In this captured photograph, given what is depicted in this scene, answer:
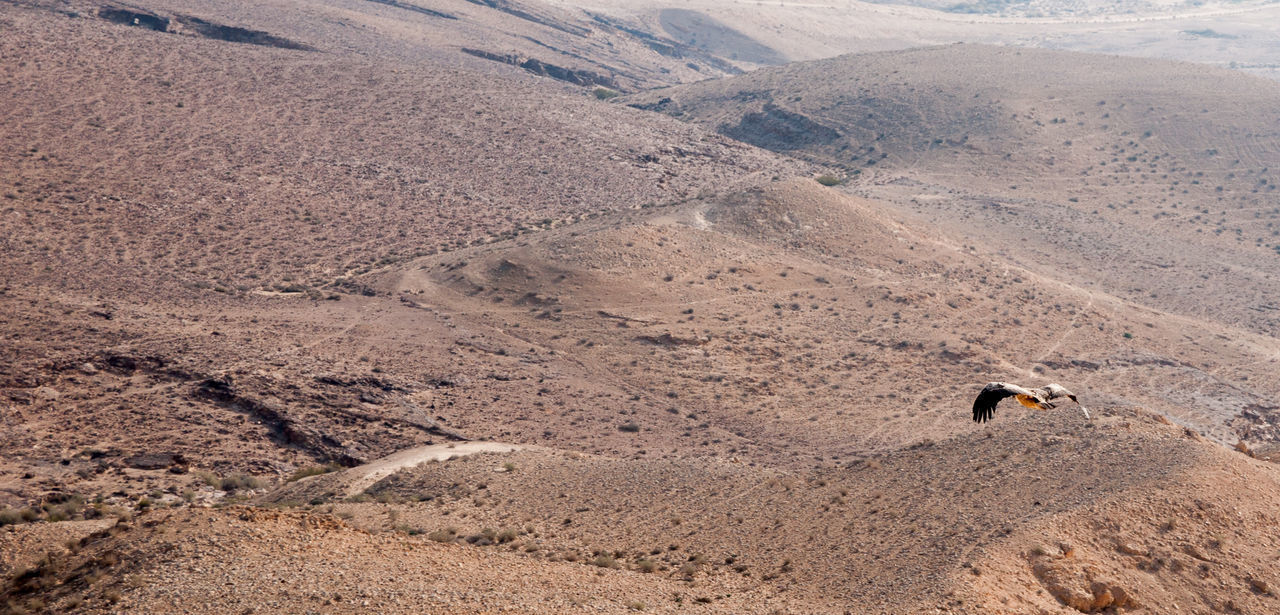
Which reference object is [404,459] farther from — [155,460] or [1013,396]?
[1013,396]

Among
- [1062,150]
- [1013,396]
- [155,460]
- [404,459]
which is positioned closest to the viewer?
[1013,396]

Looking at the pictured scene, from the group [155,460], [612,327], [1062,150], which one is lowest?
[155,460]

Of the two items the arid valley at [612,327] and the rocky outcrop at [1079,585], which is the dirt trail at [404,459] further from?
the rocky outcrop at [1079,585]

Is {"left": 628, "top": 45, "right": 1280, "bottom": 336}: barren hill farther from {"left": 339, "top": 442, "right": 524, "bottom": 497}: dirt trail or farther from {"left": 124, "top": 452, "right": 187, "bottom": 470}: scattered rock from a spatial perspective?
{"left": 124, "top": 452, "right": 187, "bottom": 470}: scattered rock

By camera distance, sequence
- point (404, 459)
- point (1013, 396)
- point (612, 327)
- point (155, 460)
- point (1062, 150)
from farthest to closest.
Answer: point (1062, 150)
point (612, 327)
point (404, 459)
point (155, 460)
point (1013, 396)

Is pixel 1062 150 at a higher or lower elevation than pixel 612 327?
higher

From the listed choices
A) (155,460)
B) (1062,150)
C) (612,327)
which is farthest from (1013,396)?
(1062,150)

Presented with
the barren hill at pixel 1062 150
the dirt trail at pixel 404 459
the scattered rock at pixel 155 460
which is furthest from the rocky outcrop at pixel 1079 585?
the barren hill at pixel 1062 150

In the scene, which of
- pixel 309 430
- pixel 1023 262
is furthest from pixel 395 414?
pixel 1023 262
